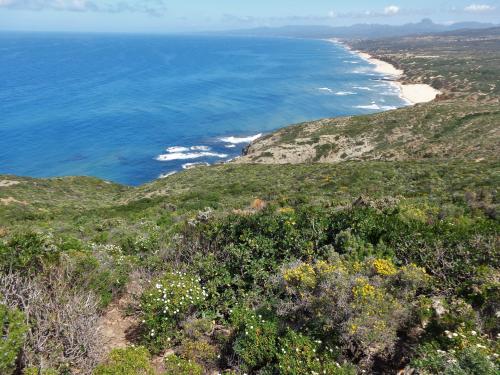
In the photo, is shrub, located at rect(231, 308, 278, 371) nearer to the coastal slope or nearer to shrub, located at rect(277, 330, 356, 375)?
shrub, located at rect(277, 330, 356, 375)

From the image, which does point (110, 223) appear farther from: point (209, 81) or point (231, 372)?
point (209, 81)

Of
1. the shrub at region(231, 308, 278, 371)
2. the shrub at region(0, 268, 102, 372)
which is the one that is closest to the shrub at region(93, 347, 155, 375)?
the shrub at region(0, 268, 102, 372)

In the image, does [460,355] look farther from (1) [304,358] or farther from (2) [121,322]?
(2) [121,322]

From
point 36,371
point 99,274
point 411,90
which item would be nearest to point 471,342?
point 36,371

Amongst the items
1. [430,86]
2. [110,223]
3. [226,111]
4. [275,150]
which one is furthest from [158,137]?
[430,86]

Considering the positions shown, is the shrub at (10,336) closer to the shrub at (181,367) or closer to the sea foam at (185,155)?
the shrub at (181,367)

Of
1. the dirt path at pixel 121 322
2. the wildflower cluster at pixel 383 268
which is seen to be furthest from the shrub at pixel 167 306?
the wildflower cluster at pixel 383 268
